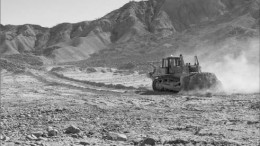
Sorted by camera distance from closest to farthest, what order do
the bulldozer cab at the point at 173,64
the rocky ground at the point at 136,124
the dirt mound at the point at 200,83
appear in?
the rocky ground at the point at 136,124 < the dirt mound at the point at 200,83 < the bulldozer cab at the point at 173,64

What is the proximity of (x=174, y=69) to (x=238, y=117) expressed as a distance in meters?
9.64

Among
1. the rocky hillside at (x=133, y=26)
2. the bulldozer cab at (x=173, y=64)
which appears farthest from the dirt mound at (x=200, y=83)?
the rocky hillside at (x=133, y=26)

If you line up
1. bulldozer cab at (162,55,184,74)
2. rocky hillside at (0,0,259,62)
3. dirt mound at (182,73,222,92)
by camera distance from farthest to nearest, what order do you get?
1. rocky hillside at (0,0,259,62)
2. bulldozer cab at (162,55,184,74)
3. dirt mound at (182,73,222,92)

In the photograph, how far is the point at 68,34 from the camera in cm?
15538

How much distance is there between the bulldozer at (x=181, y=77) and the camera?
20406mm

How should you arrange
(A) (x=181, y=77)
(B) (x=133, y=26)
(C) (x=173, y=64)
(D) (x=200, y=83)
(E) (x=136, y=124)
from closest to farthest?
(E) (x=136, y=124), (D) (x=200, y=83), (A) (x=181, y=77), (C) (x=173, y=64), (B) (x=133, y=26)

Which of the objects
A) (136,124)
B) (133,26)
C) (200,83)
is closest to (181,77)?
(200,83)

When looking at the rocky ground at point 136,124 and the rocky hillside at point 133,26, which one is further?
the rocky hillside at point 133,26

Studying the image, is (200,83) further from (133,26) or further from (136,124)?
(133,26)

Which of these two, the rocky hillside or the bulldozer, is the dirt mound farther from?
the rocky hillside

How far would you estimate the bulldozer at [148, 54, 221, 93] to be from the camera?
66.9 feet

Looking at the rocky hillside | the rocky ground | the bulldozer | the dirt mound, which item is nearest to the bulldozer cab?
the bulldozer

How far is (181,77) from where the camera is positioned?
67.6 ft

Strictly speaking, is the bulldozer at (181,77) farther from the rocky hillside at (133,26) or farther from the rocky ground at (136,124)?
the rocky hillside at (133,26)
